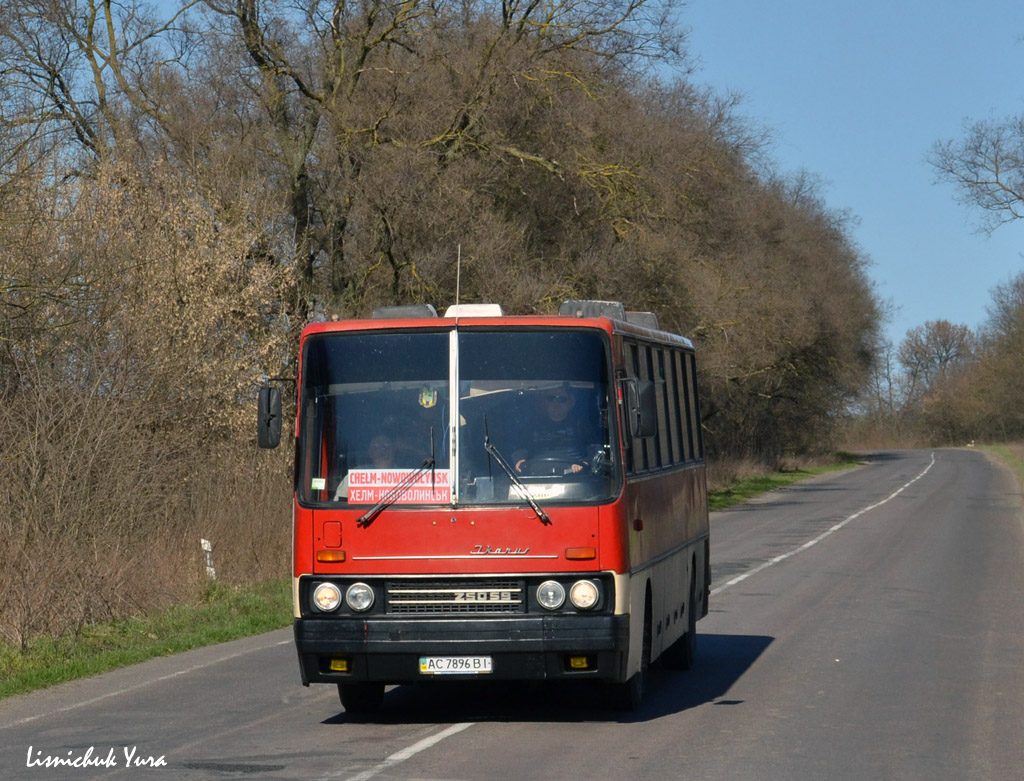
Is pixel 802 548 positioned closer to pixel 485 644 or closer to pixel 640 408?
pixel 640 408

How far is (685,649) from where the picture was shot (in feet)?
38.8

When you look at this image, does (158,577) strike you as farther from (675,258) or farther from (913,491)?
(913,491)

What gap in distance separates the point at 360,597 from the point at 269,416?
127 centimetres

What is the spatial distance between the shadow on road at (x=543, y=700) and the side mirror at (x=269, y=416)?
193cm

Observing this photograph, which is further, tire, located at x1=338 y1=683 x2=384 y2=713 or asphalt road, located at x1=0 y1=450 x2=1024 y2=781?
tire, located at x1=338 y1=683 x2=384 y2=713

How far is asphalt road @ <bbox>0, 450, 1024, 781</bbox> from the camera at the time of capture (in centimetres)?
779

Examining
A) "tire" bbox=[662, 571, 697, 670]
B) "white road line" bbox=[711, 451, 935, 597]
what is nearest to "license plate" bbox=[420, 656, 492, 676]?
"tire" bbox=[662, 571, 697, 670]

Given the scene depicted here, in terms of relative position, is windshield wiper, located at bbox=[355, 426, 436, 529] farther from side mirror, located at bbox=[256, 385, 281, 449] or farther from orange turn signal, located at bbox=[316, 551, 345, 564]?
side mirror, located at bbox=[256, 385, 281, 449]

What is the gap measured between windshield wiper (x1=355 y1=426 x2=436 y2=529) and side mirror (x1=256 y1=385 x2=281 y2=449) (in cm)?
74

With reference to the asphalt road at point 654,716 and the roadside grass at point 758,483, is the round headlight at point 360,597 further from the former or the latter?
the roadside grass at point 758,483

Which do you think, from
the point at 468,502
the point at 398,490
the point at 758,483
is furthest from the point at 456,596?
the point at 758,483

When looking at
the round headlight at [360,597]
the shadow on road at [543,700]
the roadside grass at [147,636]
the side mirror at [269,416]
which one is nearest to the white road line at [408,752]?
the shadow on road at [543,700]

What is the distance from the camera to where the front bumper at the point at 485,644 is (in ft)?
28.1

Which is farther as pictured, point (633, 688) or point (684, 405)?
point (684, 405)
